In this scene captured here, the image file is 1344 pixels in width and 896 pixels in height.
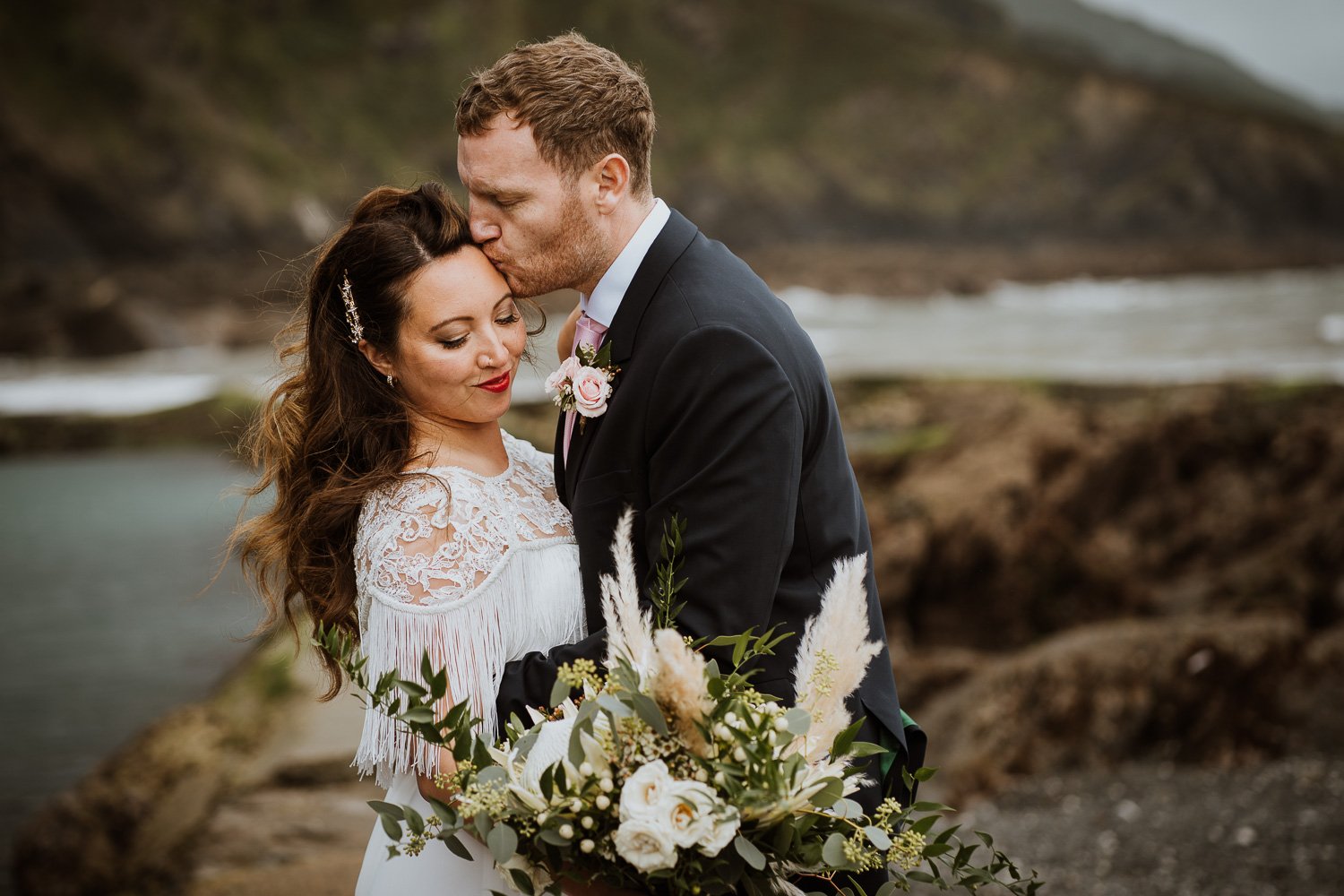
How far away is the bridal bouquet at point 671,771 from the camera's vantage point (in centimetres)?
150

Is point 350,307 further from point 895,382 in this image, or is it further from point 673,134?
point 673,134

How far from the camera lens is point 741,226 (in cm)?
4484

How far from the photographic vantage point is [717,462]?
1.90m

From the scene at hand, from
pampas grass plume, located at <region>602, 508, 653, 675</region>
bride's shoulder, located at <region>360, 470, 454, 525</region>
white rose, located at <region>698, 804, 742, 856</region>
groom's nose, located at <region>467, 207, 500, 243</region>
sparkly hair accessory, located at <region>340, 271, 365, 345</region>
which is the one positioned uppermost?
groom's nose, located at <region>467, 207, 500, 243</region>

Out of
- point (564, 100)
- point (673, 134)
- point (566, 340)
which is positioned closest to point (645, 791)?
point (564, 100)

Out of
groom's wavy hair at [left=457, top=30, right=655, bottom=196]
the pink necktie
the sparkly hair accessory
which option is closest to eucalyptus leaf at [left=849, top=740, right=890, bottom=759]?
the pink necktie

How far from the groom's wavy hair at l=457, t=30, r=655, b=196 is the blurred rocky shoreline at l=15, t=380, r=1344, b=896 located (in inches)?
106

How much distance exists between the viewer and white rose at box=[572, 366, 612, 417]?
81.3 inches

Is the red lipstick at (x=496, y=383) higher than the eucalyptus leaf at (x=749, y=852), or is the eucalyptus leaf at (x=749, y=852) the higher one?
the red lipstick at (x=496, y=383)

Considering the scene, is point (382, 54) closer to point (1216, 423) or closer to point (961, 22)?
point (961, 22)

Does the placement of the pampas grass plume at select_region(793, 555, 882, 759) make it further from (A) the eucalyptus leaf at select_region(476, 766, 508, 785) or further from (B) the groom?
(A) the eucalyptus leaf at select_region(476, 766, 508, 785)

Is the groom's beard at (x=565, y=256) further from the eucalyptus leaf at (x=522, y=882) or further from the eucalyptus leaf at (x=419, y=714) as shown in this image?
the eucalyptus leaf at (x=522, y=882)

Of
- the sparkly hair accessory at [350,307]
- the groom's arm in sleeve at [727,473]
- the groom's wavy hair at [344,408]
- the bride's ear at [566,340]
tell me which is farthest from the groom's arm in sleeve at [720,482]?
the bride's ear at [566,340]

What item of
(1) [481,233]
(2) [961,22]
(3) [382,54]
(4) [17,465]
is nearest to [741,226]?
(3) [382,54]
